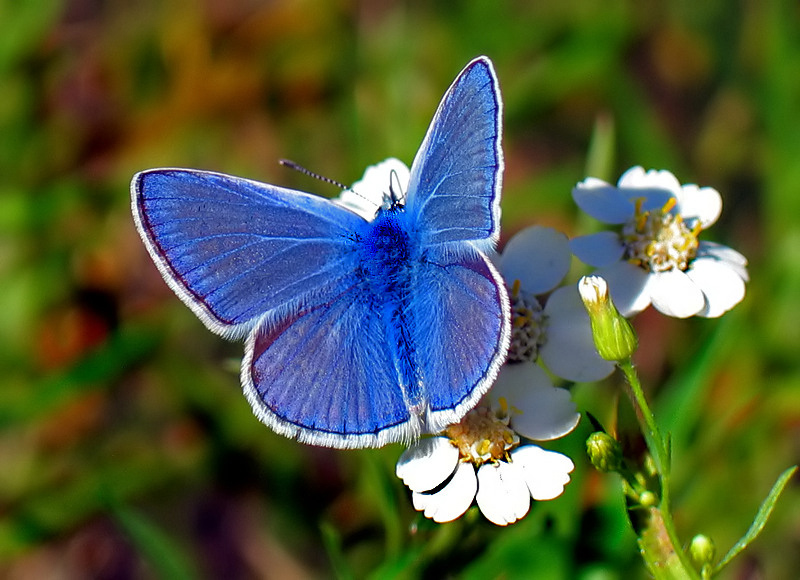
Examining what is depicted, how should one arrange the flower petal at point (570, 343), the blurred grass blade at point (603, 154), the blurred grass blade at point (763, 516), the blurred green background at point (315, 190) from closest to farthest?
1. the blurred grass blade at point (763, 516)
2. the flower petal at point (570, 343)
3. the blurred grass blade at point (603, 154)
4. the blurred green background at point (315, 190)

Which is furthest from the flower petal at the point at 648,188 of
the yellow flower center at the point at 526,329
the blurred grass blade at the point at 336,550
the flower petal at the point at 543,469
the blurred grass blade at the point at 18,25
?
the blurred grass blade at the point at 18,25

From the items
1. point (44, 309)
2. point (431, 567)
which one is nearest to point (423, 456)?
point (431, 567)

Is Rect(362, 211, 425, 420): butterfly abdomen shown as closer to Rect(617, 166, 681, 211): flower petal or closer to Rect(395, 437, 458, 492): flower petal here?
Rect(395, 437, 458, 492): flower petal

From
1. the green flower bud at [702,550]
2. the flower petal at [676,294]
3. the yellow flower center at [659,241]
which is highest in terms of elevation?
the yellow flower center at [659,241]

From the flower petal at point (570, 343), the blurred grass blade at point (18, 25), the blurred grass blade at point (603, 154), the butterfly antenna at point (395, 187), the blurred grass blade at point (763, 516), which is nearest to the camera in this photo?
the blurred grass blade at point (763, 516)

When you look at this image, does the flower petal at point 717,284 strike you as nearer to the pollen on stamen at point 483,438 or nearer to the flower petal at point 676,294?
the flower petal at point 676,294

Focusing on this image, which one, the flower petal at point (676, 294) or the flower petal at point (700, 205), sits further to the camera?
the flower petal at point (700, 205)
